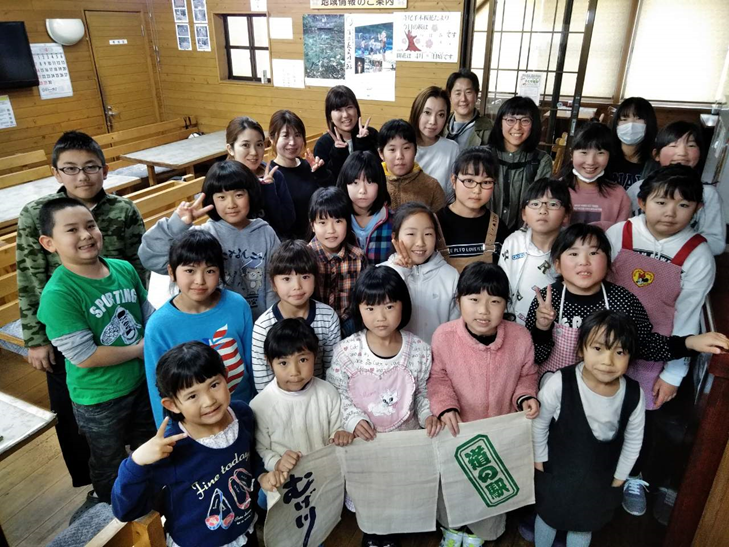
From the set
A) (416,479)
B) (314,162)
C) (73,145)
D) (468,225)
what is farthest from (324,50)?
(416,479)

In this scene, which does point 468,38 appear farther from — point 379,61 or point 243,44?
point 243,44

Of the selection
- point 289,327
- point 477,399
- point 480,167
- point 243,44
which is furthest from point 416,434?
point 243,44

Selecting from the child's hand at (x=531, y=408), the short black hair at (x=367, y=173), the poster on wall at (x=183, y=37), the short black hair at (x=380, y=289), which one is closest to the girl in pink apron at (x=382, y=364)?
the short black hair at (x=380, y=289)

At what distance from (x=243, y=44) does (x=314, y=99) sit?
1.58 metres

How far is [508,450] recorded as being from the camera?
6.05ft

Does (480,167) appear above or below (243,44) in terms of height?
below

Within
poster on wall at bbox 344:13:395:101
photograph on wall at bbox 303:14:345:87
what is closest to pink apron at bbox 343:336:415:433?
poster on wall at bbox 344:13:395:101

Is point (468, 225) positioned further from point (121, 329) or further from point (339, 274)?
point (121, 329)

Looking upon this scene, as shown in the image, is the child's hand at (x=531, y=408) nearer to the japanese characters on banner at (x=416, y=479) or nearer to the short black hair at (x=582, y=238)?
the japanese characters on banner at (x=416, y=479)

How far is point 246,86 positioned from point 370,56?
6.95 ft

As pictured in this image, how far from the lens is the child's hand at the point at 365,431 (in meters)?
1.81

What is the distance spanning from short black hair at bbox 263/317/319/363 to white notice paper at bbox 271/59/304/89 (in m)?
5.97

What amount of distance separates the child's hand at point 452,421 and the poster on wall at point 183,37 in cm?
765

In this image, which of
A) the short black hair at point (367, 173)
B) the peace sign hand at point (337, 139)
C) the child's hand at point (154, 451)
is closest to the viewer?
the child's hand at point (154, 451)
